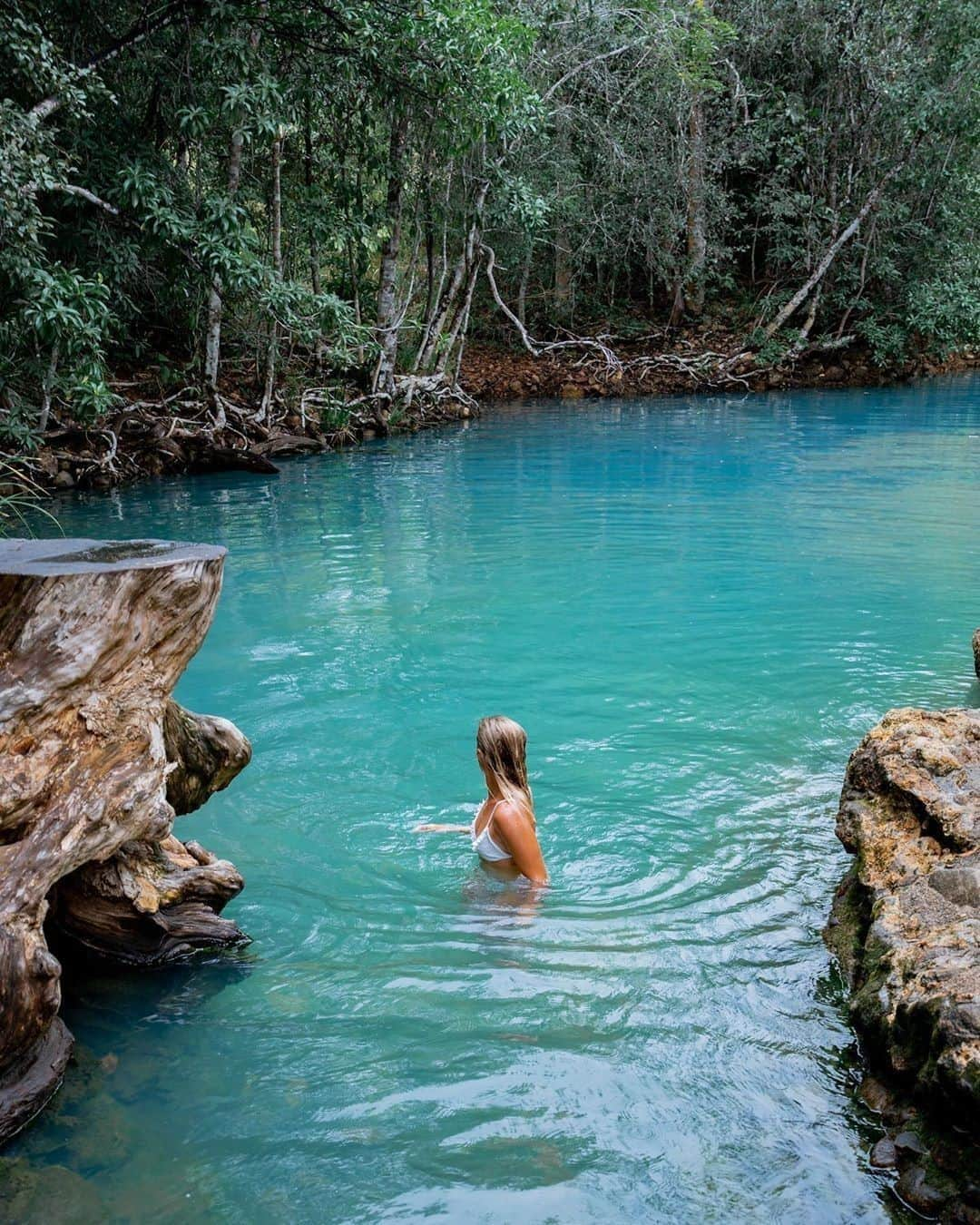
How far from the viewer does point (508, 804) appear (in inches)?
175

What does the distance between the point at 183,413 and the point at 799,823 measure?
1314 cm

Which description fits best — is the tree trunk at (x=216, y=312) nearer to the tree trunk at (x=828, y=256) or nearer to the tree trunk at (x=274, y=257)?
the tree trunk at (x=274, y=257)

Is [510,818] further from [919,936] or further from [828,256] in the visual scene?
[828,256]

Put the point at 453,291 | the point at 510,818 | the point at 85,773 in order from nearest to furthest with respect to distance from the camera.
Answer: the point at 85,773
the point at 510,818
the point at 453,291

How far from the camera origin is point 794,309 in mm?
27578

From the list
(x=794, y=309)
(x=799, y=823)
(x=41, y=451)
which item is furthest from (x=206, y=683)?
(x=794, y=309)

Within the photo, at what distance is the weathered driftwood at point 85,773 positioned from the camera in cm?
312

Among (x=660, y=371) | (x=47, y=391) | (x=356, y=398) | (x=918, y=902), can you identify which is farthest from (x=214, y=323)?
(x=660, y=371)

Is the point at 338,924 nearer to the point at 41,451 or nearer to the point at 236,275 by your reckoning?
the point at 236,275

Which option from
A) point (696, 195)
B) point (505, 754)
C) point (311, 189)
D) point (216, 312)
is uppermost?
point (696, 195)

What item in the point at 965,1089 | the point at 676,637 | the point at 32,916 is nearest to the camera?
the point at 965,1089

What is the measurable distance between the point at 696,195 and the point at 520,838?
80.2 ft

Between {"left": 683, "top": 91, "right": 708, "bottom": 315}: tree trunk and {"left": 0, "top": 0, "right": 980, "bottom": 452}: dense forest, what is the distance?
88 mm

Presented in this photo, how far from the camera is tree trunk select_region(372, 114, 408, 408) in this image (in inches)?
690
